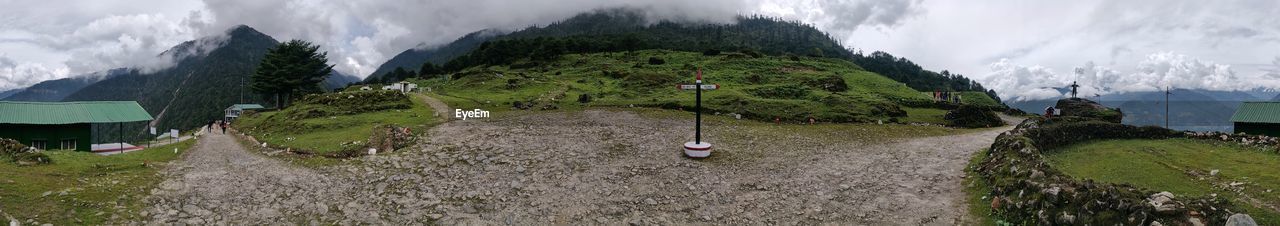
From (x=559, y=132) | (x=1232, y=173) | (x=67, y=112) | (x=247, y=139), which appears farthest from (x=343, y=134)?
(x=1232, y=173)

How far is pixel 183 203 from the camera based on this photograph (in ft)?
43.4

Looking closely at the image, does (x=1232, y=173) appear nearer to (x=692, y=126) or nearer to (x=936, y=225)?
(x=936, y=225)

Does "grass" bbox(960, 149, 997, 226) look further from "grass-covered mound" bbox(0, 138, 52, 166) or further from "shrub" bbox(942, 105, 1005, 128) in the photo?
"grass-covered mound" bbox(0, 138, 52, 166)

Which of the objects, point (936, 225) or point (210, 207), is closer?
point (936, 225)

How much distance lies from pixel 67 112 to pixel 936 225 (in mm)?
35210

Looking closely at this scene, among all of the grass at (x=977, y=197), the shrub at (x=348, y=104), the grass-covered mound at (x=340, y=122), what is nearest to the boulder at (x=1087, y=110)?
the grass at (x=977, y=197)

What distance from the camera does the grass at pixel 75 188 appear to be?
11.5 metres

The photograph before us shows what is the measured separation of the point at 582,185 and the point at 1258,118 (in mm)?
28980

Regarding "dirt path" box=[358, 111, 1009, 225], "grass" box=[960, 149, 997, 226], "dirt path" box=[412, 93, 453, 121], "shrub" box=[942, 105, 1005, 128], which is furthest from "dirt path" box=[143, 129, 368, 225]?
"shrub" box=[942, 105, 1005, 128]

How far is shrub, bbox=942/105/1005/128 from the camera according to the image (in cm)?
3181

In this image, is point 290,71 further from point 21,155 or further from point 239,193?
point 239,193

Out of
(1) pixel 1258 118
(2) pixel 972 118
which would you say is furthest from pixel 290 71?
(1) pixel 1258 118

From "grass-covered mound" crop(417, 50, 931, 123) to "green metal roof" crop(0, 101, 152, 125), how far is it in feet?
56.2

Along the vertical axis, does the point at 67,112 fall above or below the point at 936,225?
above
